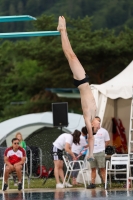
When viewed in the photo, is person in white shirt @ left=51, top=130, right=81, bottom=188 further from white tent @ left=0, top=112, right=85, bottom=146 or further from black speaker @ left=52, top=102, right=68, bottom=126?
white tent @ left=0, top=112, right=85, bottom=146

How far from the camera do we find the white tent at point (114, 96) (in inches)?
763

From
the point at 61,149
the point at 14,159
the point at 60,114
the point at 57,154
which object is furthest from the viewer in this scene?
the point at 60,114

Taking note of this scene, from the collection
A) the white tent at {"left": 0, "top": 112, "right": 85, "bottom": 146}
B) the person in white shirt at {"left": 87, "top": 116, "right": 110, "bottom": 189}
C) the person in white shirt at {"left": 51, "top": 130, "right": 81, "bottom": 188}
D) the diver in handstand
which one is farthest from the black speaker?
the diver in handstand

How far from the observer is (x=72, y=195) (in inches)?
616

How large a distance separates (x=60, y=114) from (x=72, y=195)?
746 cm

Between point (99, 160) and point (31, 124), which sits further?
point (31, 124)

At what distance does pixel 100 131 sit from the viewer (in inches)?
737

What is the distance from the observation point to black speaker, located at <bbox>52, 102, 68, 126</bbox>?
75.0 ft

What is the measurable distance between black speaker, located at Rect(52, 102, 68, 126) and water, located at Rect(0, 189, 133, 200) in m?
5.73

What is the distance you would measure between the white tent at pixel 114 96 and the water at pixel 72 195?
3.29m

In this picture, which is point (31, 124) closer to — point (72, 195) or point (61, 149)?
point (61, 149)

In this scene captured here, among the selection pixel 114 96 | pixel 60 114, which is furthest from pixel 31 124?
pixel 114 96

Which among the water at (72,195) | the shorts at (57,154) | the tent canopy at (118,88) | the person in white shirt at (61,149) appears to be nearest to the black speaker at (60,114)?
the tent canopy at (118,88)

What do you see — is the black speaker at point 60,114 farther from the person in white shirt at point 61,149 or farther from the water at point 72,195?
the water at point 72,195
